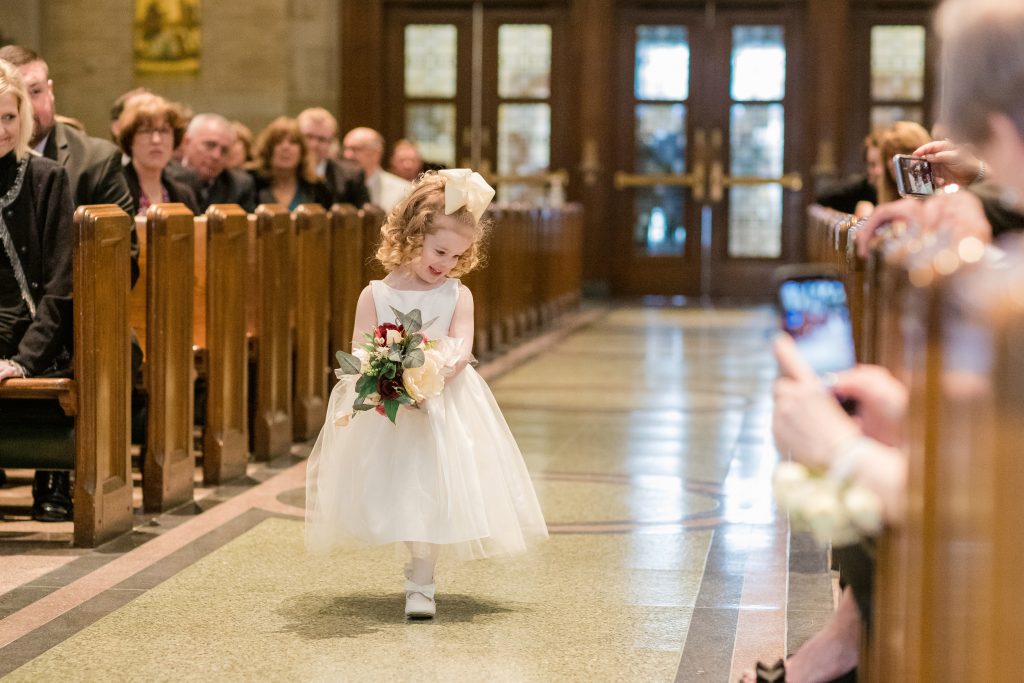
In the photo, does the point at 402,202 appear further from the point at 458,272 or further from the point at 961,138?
the point at 961,138

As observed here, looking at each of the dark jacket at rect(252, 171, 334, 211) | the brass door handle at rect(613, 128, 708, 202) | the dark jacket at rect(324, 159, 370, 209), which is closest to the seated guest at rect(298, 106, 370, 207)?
→ the dark jacket at rect(324, 159, 370, 209)

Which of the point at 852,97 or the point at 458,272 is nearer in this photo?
the point at 458,272

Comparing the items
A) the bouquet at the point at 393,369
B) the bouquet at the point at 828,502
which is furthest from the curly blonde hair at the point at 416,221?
the bouquet at the point at 828,502

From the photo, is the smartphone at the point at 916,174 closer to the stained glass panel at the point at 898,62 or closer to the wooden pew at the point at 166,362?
the wooden pew at the point at 166,362

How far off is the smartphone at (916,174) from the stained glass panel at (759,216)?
43.2 feet

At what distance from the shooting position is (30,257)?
5215 millimetres

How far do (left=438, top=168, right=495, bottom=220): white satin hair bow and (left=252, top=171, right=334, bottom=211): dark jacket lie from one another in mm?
4243

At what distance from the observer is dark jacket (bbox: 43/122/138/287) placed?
19.1 feet

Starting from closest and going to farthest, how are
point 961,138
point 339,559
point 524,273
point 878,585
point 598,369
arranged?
point 961,138, point 878,585, point 339,559, point 598,369, point 524,273

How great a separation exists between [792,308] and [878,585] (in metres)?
0.41

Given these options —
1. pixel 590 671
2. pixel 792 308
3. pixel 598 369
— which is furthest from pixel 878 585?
pixel 598 369

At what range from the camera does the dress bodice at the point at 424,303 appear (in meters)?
4.33

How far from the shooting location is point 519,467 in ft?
14.4

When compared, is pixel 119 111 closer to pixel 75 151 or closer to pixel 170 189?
pixel 170 189
